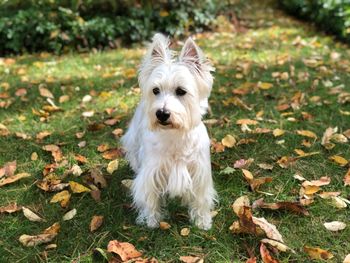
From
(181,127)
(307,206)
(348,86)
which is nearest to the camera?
(181,127)

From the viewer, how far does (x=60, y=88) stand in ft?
20.4

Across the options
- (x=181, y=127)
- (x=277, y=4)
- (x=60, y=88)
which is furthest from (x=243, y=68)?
(x=277, y=4)

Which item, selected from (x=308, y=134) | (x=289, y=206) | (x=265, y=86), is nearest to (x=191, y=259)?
(x=289, y=206)

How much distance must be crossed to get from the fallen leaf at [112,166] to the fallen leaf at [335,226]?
191 cm

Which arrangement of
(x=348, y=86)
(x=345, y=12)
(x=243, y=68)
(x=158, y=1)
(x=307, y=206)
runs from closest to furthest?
(x=307, y=206), (x=348, y=86), (x=243, y=68), (x=345, y=12), (x=158, y=1)

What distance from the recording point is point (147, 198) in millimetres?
3447

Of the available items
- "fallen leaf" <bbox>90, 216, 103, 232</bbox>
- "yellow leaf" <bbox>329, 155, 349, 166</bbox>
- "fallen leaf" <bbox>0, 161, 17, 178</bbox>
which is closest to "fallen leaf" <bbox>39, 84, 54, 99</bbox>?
"fallen leaf" <bbox>0, 161, 17, 178</bbox>

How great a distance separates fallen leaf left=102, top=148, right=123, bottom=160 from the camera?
447 centimetres

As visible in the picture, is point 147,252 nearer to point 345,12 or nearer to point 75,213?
point 75,213

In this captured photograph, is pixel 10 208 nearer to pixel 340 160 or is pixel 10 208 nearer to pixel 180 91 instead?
pixel 180 91

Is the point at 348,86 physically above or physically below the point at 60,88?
above

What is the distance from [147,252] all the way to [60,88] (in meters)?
3.62

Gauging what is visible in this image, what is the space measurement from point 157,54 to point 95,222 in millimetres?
1353

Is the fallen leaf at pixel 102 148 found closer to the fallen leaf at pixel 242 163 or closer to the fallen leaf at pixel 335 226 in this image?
the fallen leaf at pixel 242 163
